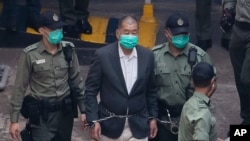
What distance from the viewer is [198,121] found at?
228 inches

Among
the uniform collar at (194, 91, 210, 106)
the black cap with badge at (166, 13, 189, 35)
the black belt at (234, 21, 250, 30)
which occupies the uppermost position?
the black cap with badge at (166, 13, 189, 35)

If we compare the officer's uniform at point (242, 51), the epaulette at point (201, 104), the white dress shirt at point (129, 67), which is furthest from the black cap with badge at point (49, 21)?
the officer's uniform at point (242, 51)

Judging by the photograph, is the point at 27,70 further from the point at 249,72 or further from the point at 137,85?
the point at 249,72

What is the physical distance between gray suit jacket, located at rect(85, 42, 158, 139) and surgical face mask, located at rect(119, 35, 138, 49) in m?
0.12

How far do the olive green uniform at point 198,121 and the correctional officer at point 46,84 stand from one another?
120 centimetres

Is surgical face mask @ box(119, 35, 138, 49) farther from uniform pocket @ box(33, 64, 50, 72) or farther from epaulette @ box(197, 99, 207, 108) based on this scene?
epaulette @ box(197, 99, 207, 108)

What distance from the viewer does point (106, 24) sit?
37.0ft

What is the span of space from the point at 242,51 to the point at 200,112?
2253 mm

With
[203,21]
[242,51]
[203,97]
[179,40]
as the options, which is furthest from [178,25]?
[203,21]

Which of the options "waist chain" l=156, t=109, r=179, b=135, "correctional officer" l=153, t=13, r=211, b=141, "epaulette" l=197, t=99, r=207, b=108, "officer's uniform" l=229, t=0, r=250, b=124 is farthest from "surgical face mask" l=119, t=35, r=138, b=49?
"officer's uniform" l=229, t=0, r=250, b=124

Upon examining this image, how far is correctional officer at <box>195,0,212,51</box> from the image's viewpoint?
10.5 m

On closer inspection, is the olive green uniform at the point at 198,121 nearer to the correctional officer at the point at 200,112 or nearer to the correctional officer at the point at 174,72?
the correctional officer at the point at 200,112

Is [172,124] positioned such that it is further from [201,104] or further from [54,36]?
[54,36]

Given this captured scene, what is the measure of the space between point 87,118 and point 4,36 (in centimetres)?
436
